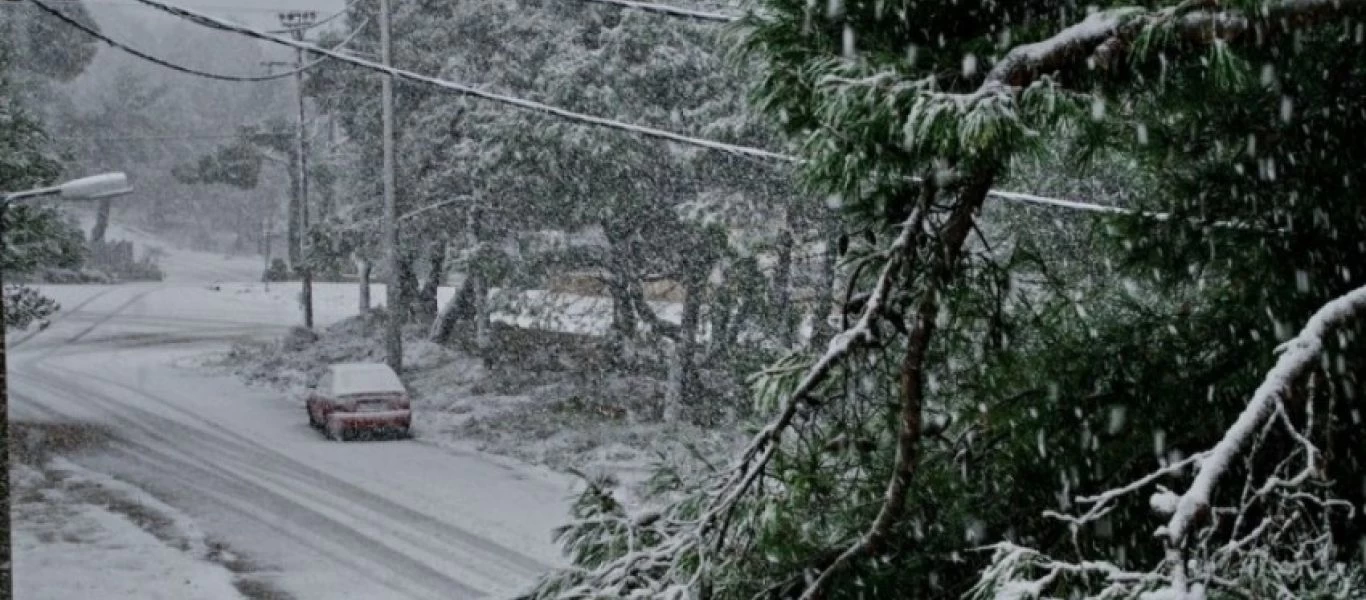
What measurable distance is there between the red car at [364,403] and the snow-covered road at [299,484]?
0.36 m

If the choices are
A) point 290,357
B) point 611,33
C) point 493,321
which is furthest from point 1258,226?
point 290,357

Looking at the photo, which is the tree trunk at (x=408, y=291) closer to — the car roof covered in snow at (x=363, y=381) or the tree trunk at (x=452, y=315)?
the tree trunk at (x=452, y=315)

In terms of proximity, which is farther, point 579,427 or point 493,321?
point 493,321

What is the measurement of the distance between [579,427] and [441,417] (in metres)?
3.53

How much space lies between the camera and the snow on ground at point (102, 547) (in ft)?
51.2

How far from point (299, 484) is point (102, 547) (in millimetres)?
4274

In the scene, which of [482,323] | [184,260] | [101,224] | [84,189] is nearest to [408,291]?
[482,323]

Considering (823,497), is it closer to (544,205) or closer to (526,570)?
(526,570)

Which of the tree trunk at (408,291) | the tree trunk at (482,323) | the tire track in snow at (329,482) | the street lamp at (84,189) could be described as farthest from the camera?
the tree trunk at (408,291)

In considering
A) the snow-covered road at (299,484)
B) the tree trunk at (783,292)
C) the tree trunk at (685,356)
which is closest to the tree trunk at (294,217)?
the snow-covered road at (299,484)

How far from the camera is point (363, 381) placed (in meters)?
25.7

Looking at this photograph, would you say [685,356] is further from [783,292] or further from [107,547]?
[107,547]

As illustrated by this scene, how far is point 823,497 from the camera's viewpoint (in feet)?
15.2

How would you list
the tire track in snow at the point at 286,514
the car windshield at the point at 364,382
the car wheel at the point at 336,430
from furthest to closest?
the car windshield at the point at 364,382, the car wheel at the point at 336,430, the tire track in snow at the point at 286,514
